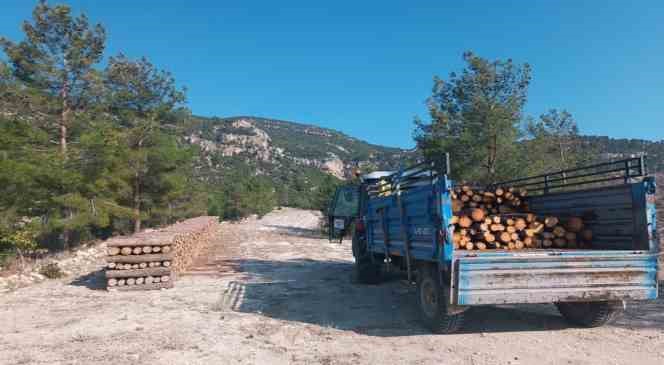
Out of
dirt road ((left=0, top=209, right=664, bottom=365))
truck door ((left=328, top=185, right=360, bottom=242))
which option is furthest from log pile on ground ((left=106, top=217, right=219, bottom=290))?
truck door ((left=328, top=185, right=360, bottom=242))

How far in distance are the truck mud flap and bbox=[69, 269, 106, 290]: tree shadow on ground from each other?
7729 mm

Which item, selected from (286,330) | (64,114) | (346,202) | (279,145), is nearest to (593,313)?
(286,330)

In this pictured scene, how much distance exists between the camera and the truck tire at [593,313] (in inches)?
204

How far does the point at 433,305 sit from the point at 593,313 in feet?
6.62

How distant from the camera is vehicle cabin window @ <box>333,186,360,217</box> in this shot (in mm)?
9406

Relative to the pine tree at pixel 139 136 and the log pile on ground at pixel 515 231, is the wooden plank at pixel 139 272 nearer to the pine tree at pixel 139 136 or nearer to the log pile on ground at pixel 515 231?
the log pile on ground at pixel 515 231

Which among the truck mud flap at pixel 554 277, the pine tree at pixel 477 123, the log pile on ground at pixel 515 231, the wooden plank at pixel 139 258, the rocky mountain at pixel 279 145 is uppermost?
the rocky mountain at pixel 279 145

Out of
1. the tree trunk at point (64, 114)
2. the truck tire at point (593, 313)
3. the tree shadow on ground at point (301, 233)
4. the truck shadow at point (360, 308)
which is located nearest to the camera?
the truck tire at point (593, 313)

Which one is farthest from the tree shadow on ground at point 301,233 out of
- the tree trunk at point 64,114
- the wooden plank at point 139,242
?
the wooden plank at point 139,242

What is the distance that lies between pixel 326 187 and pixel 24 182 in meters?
17.5

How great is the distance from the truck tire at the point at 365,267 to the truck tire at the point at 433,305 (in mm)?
2799

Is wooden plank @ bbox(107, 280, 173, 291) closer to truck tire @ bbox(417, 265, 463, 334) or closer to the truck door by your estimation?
the truck door

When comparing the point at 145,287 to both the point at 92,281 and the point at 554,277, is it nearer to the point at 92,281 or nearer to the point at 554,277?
the point at 92,281

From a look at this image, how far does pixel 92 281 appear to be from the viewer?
376 inches
